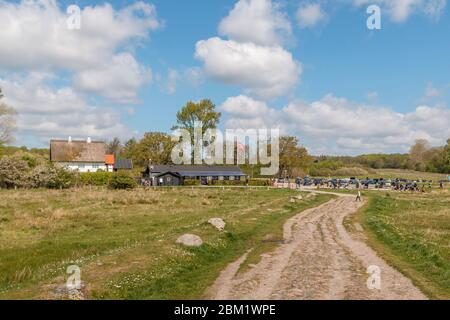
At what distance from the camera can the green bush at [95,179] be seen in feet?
262

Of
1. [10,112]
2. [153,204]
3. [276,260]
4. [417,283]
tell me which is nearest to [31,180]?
[10,112]

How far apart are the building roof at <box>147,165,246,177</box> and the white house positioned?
2293cm

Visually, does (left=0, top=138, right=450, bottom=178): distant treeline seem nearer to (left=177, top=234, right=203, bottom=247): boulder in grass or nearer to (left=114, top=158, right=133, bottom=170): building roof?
(left=114, top=158, right=133, bottom=170): building roof

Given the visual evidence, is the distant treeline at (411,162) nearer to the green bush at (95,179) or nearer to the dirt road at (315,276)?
the green bush at (95,179)

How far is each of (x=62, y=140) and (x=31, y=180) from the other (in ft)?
143

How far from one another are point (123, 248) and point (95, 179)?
6575 centimetres

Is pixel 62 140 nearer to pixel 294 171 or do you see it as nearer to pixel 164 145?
pixel 164 145

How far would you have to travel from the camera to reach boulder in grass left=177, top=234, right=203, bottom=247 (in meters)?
18.3

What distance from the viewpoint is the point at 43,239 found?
77.9 ft

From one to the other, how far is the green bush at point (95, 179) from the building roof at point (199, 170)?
13.9 metres

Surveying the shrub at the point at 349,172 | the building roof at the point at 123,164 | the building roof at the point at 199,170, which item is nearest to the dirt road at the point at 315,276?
the building roof at the point at 199,170

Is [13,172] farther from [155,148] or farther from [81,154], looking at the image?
[155,148]

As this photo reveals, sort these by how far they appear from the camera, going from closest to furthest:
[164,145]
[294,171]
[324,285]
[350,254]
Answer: [324,285] < [350,254] < [164,145] < [294,171]

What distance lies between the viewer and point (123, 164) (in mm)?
122312
